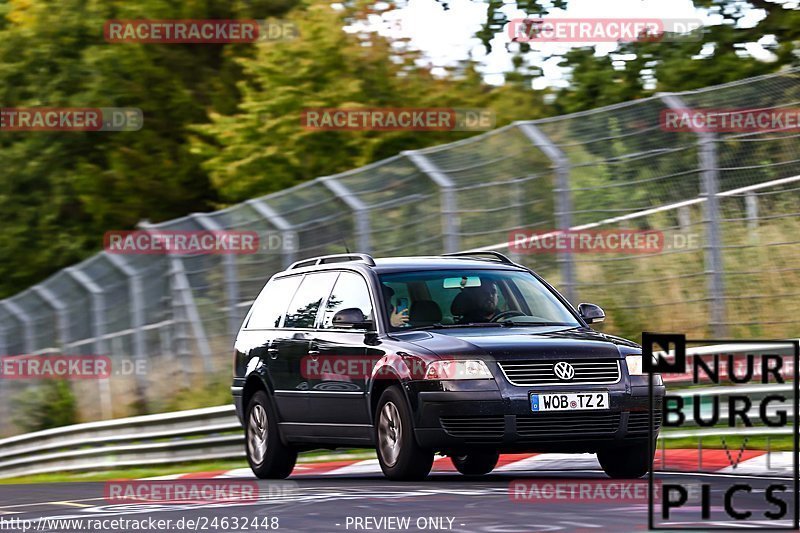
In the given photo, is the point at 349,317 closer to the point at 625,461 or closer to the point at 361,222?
the point at 625,461

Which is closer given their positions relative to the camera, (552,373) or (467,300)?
(552,373)

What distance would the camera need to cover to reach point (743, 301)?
15.2 metres

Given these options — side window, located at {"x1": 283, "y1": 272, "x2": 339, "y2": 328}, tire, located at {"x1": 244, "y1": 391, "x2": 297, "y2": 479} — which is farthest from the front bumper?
tire, located at {"x1": 244, "y1": 391, "x2": 297, "y2": 479}

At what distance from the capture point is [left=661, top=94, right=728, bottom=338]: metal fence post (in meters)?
15.2

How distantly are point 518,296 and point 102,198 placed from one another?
1263 inches

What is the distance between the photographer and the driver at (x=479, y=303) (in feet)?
39.6

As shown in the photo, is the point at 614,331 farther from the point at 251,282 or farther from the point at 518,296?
the point at 251,282

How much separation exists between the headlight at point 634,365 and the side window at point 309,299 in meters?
2.85

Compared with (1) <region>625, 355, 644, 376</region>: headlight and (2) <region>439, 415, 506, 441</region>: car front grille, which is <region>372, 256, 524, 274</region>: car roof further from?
(2) <region>439, 415, 506, 441</region>: car front grille
